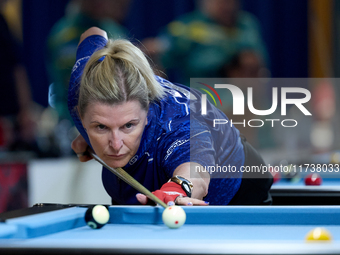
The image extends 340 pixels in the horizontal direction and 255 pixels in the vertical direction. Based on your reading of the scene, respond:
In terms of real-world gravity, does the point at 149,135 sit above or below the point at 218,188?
above

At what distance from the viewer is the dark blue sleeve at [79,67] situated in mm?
2018

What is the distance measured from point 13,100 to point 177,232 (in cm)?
323

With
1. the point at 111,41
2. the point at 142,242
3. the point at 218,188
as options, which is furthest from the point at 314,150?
the point at 142,242

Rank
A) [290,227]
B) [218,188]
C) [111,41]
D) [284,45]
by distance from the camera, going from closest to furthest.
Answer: [290,227]
[111,41]
[218,188]
[284,45]

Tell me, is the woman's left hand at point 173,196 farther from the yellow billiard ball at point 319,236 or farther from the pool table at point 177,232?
the yellow billiard ball at point 319,236

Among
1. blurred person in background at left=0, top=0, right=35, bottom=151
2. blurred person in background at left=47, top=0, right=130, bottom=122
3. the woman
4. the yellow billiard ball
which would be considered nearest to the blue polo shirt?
the woman

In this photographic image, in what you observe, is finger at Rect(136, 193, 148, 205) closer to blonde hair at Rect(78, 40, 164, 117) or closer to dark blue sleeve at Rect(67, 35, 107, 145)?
blonde hair at Rect(78, 40, 164, 117)

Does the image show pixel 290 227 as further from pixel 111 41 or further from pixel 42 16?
pixel 42 16

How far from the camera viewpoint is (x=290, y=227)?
1.44 meters

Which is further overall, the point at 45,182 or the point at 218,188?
the point at 45,182

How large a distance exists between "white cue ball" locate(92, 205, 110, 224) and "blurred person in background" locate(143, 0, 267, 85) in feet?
→ 9.95

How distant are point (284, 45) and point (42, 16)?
3.44 m

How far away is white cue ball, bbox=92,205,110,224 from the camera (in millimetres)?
1423

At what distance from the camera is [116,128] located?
5.87 feet
